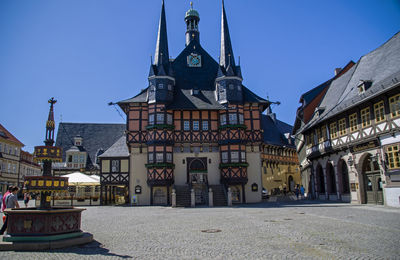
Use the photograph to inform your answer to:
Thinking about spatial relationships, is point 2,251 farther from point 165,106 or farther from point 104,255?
point 165,106

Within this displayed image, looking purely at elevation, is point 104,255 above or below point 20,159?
below

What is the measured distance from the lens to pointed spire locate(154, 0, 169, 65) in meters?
37.3

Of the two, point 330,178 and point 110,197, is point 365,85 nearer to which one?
point 330,178

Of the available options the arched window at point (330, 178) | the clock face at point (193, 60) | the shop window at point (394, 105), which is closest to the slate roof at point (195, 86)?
the clock face at point (193, 60)

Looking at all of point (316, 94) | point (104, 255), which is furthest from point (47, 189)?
point (316, 94)

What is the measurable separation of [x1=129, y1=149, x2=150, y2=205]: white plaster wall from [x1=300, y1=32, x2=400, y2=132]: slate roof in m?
17.0

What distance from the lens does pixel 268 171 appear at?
49406 mm

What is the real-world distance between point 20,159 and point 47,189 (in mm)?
49623

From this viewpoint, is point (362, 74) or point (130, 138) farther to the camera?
point (130, 138)

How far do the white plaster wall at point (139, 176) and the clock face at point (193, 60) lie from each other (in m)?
12.7

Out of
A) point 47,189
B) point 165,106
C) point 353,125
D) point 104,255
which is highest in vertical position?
point 165,106

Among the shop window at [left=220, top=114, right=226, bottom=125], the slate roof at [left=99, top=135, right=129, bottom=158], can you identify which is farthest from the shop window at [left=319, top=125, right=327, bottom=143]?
the slate roof at [left=99, top=135, right=129, bottom=158]

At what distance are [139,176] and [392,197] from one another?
23.1 meters

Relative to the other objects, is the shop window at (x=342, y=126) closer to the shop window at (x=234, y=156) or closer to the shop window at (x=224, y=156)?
the shop window at (x=234, y=156)
